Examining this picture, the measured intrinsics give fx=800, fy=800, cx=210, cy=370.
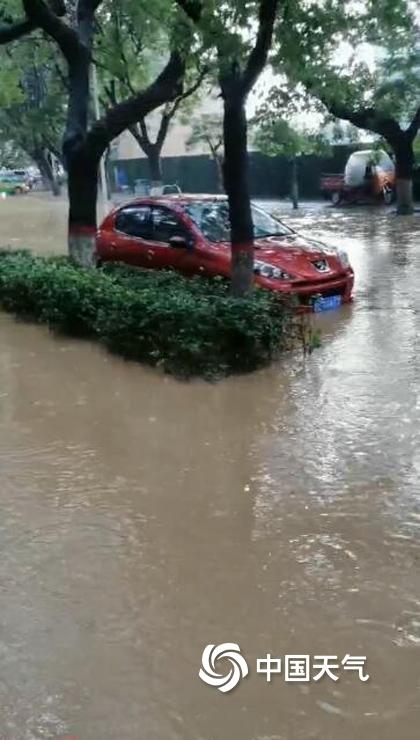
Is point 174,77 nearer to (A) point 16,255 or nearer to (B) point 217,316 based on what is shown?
(A) point 16,255

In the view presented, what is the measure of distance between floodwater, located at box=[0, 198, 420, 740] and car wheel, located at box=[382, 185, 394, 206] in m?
21.5

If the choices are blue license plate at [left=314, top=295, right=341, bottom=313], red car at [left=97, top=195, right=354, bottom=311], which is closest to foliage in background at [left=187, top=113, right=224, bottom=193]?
red car at [left=97, top=195, right=354, bottom=311]

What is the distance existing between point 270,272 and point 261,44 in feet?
8.18

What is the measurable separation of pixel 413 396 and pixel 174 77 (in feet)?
22.0

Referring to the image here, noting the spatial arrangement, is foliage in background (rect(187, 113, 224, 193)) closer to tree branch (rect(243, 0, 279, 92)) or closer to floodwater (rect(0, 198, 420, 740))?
tree branch (rect(243, 0, 279, 92))

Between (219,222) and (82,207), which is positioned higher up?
(82,207)

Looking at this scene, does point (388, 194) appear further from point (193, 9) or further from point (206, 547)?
point (206, 547)

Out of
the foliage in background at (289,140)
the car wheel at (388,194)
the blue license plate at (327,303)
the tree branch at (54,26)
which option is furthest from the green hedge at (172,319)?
the car wheel at (388,194)

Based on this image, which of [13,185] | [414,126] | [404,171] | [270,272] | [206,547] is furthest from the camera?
[13,185]

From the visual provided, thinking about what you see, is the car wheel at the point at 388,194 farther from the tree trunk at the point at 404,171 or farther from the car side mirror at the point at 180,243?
the car side mirror at the point at 180,243

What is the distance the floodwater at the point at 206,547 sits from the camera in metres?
2.89

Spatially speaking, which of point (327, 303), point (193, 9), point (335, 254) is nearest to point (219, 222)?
point (335, 254)

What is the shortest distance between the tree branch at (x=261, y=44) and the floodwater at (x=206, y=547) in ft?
9.13

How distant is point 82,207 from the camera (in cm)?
1129
